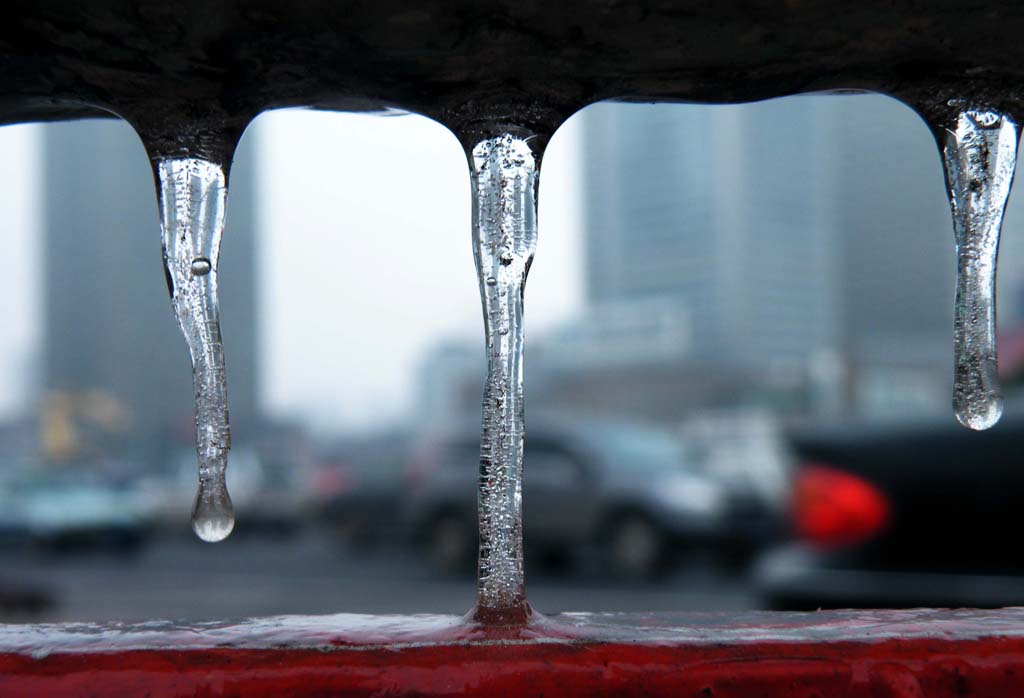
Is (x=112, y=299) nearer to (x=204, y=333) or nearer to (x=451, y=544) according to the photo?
(x=451, y=544)

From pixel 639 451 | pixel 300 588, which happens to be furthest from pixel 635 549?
pixel 300 588

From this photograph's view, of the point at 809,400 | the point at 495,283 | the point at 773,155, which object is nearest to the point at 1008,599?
the point at 495,283

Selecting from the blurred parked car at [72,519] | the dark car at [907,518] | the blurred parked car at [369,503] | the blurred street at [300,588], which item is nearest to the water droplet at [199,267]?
the dark car at [907,518]

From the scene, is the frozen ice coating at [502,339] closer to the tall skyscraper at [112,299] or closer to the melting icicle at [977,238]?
the melting icicle at [977,238]

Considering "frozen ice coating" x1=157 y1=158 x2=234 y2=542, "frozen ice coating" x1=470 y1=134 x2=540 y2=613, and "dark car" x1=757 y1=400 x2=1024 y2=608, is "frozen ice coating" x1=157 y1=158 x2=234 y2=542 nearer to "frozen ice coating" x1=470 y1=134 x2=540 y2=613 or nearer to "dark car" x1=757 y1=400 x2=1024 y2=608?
"frozen ice coating" x1=470 y1=134 x2=540 y2=613

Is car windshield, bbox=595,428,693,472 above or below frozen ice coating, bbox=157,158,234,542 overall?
above

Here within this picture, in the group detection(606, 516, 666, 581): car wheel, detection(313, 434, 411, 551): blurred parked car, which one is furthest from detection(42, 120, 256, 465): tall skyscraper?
detection(606, 516, 666, 581): car wheel

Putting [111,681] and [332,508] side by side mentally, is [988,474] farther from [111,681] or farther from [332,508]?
[332,508]
